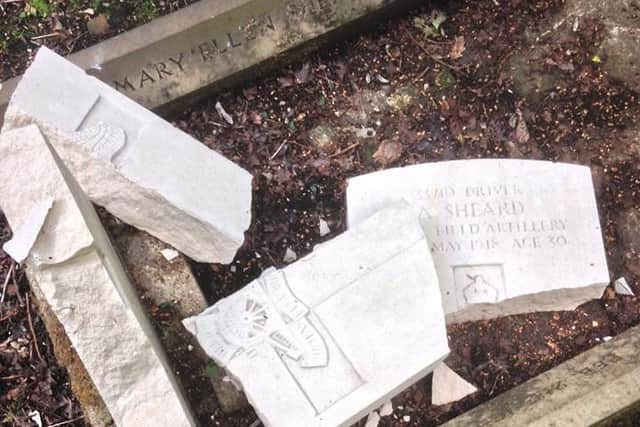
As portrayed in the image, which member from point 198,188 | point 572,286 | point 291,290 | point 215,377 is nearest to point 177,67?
point 198,188

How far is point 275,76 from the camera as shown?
3891mm

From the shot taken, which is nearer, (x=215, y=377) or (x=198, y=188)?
(x=198, y=188)

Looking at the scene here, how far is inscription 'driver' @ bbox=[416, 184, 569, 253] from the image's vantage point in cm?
336

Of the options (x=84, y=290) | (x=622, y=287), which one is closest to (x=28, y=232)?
(x=84, y=290)

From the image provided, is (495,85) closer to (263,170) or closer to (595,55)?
(595,55)

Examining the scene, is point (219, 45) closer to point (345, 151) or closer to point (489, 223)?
point (345, 151)

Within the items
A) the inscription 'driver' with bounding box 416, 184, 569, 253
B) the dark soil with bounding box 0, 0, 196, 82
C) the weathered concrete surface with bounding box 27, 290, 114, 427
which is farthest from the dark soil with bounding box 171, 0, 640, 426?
the weathered concrete surface with bounding box 27, 290, 114, 427

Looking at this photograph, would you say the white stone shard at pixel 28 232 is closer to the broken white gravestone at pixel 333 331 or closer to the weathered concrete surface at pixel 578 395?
the broken white gravestone at pixel 333 331

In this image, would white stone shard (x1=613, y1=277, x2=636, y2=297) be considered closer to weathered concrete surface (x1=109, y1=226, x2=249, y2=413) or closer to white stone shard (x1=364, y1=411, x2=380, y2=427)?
white stone shard (x1=364, y1=411, x2=380, y2=427)

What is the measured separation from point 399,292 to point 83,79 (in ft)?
5.30

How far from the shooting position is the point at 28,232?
9.09 feet

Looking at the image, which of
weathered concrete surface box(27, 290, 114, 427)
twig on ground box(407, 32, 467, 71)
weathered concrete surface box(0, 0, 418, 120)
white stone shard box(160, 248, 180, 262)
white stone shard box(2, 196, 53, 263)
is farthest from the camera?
twig on ground box(407, 32, 467, 71)

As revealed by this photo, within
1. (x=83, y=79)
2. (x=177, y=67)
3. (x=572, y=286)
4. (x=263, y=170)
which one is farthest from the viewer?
(x=263, y=170)

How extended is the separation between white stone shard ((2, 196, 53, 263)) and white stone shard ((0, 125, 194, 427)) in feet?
0.07
